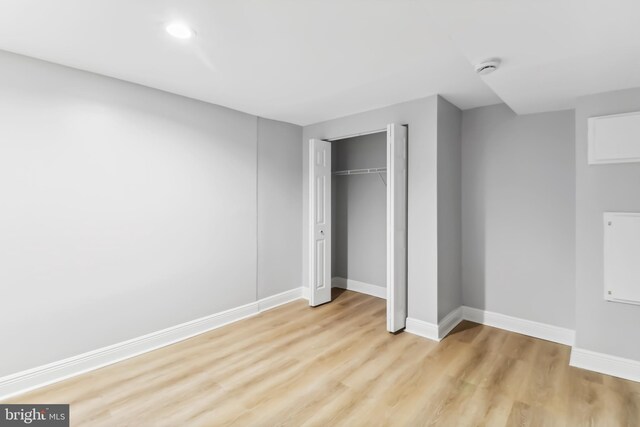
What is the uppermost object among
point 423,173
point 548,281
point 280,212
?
point 423,173

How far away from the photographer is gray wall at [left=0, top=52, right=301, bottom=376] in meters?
2.36

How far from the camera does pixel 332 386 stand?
244 centimetres

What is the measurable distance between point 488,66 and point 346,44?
96cm

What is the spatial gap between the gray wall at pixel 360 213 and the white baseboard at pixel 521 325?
4.19 feet

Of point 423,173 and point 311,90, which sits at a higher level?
point 311,90

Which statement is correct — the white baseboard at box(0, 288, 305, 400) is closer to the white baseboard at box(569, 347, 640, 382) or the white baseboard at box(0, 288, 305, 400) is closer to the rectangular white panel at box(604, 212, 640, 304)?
the white baseboard at box(569, 347, 640, 382)

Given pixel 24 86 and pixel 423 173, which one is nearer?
pixel 24 86

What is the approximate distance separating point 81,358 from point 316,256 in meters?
2.59

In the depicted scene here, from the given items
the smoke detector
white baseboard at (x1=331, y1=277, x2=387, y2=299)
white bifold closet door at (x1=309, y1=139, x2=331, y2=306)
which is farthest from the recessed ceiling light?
white baseboard at (x1=331, y1=277, x2=387, y2=299)

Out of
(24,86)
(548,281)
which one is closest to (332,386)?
(548,281)

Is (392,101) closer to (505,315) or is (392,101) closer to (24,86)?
(505,315)

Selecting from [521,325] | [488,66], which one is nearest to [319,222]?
[521,325]

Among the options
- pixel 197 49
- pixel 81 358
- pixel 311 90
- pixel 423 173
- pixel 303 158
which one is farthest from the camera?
pixel 303 158

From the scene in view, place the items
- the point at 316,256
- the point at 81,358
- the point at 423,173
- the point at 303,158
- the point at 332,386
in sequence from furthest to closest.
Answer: the point at 303,158 < the point at 316,256 < the point at 423,173 < the point at 81,358 < the point at 332,386
